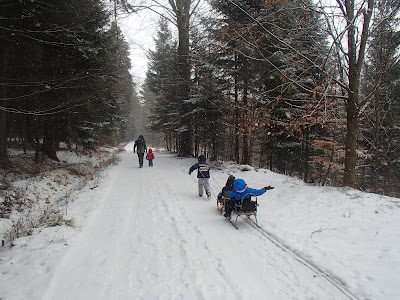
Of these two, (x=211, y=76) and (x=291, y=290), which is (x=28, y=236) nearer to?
(x=291, y=290)

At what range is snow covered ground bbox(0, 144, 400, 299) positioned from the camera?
3.40 meters

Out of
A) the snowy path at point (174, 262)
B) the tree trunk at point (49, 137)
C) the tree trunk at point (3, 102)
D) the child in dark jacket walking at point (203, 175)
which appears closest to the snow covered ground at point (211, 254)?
the snowy path at point (174, 262)

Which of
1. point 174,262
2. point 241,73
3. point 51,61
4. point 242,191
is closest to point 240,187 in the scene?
point 242,191

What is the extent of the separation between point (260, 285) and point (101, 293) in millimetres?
2444

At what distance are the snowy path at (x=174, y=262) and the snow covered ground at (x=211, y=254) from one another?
0.02m

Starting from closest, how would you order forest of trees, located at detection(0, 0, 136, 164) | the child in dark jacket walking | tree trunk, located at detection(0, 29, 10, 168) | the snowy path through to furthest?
the snowy path
the child in dark jacket walking
forest of trees, located at detection(0, 0, 136, 164)
tree trunk, located at detection(0, 29, 10, 168)

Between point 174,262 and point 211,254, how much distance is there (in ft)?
2.51

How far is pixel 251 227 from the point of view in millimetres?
5902

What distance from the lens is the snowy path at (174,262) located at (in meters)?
3.37

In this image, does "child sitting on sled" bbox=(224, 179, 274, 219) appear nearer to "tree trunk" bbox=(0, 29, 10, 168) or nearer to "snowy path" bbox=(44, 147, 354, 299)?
"snowy path" bbox=(44, 147, 354, 299)

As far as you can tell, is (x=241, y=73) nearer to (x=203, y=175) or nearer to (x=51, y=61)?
(x=203, y=175)

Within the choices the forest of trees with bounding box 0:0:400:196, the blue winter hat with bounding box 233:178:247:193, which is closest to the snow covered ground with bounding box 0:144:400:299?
the blue winter hat with bounding box 233:178:247:193

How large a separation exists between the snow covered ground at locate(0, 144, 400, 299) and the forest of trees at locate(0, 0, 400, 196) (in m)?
2.57

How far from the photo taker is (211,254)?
445cm
